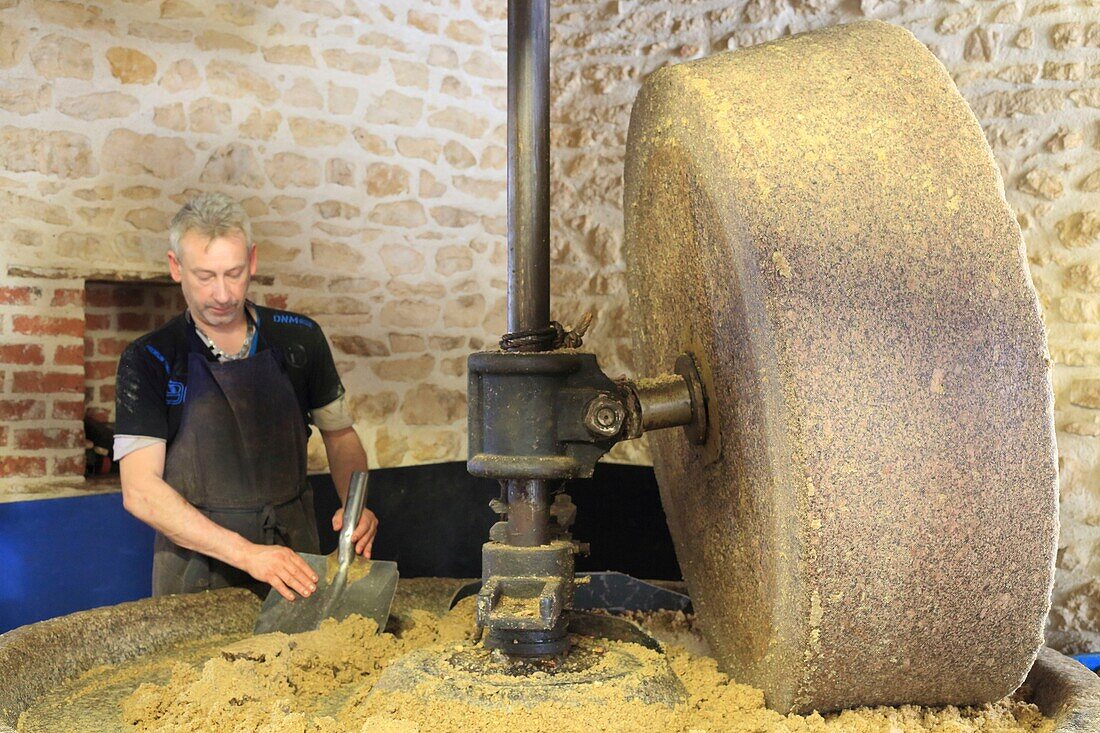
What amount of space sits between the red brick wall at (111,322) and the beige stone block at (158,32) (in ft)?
3.05

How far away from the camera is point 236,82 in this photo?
160 inches

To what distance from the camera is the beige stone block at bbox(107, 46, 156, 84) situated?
3.77 m

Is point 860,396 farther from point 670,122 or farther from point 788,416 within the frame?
point 670,122

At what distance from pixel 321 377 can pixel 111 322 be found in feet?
4.95

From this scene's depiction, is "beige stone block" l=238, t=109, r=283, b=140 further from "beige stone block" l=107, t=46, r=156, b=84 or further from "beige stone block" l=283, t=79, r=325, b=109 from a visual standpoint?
"beige stone block" l=107, t=46, r=156, b=84

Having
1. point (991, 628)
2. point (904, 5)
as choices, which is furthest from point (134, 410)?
point (904, 5)

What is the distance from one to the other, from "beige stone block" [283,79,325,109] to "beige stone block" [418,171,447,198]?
1.76 feet

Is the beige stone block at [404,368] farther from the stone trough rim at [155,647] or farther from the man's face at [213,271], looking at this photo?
the stone trough rim at [155,647]

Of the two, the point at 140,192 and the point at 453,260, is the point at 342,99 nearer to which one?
the point at 453,260

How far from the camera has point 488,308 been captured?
472 cm

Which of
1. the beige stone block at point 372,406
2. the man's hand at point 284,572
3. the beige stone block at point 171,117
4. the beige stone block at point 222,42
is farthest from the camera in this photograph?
the beige stone block at point 372,406

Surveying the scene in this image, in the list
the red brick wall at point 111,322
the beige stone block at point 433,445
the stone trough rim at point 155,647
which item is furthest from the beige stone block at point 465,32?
the stone trough rim at point 155,647

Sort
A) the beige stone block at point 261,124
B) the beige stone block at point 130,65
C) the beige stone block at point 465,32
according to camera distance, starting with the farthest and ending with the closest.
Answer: the beige stone block at point 465,32 < the beige stone block at point 261,124 < the beige stone block at point 130,65

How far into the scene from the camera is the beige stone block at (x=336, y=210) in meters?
4.30
